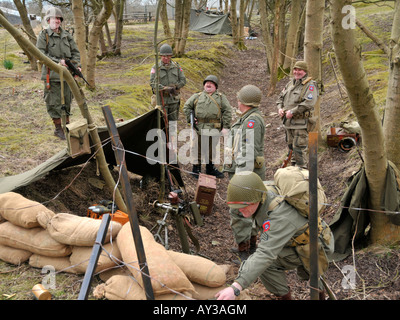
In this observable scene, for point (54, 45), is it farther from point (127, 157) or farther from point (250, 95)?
point (250, 95)

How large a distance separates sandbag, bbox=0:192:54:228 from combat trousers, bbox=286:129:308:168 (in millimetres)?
4326

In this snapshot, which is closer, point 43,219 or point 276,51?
point 43,219

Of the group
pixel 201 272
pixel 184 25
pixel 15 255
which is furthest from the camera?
pixel 184 25

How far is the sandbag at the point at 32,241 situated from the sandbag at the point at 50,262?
6 cm

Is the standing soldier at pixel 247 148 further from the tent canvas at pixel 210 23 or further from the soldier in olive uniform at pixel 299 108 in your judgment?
the tent canvas at pixel 210 23

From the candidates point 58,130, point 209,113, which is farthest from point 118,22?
point 209,113

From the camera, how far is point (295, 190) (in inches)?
115

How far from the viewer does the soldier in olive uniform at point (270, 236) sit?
2.73 metres

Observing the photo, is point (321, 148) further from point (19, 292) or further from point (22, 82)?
point (22, 82)

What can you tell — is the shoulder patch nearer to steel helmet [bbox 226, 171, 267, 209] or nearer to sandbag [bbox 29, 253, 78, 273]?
steel helmet [bbox 226, 171, 267, 209]

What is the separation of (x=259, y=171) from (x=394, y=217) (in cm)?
172

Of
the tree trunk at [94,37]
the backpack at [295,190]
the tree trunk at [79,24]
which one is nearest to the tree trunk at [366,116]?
the backpack at [295,190]

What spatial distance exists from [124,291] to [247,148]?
2574 millimetres

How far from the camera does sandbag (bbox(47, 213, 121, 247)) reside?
3.24 m
